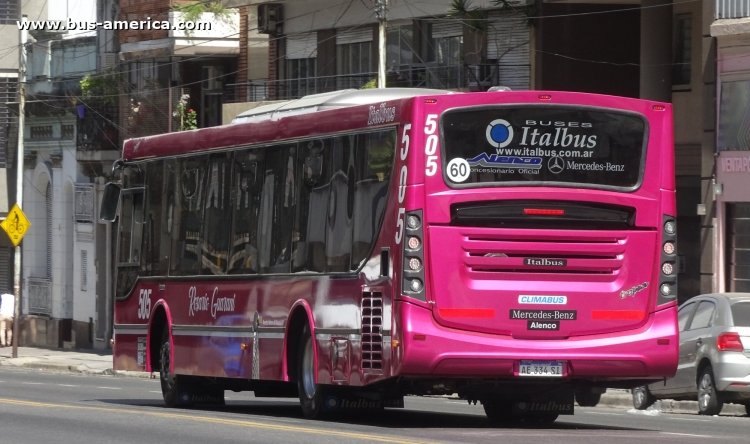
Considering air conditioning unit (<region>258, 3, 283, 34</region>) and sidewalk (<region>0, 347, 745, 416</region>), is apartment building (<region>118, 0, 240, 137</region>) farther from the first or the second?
sidewalk (<region>0, 347, 745, 416</region>)

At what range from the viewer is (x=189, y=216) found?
21625 mm

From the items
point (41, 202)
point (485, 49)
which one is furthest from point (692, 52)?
point (41, 202)

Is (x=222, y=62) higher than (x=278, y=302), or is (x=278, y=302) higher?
(x=222, y=62)

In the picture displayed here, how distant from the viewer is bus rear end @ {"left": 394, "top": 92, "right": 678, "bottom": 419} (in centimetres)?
1611

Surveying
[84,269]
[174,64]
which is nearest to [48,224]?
[84,269]

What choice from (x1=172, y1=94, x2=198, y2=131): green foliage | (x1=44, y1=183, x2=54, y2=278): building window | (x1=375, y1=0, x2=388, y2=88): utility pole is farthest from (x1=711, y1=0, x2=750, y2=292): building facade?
(x1=44, y1=183, x2=54, y2=278): building window

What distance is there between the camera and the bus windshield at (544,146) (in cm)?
1628

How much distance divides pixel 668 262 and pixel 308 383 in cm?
395

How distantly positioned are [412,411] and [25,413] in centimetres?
444

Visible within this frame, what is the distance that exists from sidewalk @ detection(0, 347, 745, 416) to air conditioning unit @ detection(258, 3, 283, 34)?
8985 mm

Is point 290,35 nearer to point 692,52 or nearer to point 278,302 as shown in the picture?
point 692,52

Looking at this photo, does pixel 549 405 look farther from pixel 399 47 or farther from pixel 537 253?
pixel 399 47

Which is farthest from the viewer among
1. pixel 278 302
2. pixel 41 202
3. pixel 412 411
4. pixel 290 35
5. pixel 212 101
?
pixel 41 202

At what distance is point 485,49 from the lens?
3756 centimetres
